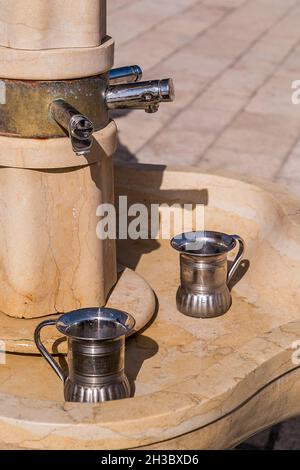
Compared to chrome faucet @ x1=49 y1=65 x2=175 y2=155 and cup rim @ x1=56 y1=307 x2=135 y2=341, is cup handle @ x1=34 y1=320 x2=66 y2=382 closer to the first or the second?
cup rim @ x1=56 y1=307 x2=135 y2=341

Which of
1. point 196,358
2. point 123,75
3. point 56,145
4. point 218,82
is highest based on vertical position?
point 123,75

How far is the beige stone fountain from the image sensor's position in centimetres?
273

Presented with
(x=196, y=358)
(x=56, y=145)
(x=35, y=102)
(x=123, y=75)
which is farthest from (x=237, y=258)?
(x=35, y=102)

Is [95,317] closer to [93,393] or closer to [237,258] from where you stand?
[93,393]

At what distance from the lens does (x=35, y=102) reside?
3.23m

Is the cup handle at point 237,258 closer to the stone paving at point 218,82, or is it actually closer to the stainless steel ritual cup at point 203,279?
the stainless steel ritual cup at point 203,279

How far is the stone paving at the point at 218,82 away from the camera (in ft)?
25.9

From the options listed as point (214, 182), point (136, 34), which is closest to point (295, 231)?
point (214, 182)

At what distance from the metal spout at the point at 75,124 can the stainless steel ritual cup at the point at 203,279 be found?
80cm

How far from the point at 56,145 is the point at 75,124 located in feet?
0.87

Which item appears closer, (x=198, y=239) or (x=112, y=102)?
(x=112, y=102)

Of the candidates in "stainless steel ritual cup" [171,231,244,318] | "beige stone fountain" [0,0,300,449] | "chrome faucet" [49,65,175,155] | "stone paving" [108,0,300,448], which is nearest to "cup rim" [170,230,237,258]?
"stainless steel ritual cup" [171,231,244,318]

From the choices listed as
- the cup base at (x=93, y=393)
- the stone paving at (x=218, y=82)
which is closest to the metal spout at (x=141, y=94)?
the cup base at (x=93, y=393)

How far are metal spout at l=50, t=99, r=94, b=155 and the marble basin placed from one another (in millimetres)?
817
